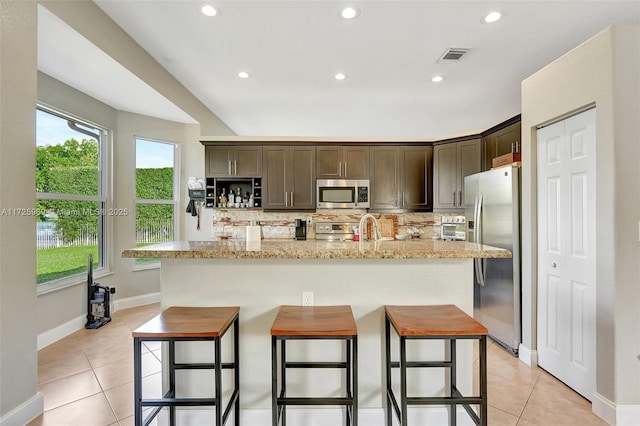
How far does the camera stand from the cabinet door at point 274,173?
4.51 m

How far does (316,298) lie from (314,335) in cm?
42

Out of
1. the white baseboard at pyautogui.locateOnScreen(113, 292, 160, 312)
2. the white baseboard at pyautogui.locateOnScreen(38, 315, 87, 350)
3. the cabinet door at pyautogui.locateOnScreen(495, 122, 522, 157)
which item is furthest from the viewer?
the white baseboard at pyautogui.locateOnScreen(113, 292, 160, 312)

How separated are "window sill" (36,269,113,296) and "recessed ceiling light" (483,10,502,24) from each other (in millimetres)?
4676

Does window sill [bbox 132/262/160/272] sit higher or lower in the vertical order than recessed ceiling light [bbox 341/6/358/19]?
lower

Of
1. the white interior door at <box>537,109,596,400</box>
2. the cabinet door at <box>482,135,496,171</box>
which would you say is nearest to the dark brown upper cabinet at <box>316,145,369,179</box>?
the cabinet door at <box>482,135,496,171</box>

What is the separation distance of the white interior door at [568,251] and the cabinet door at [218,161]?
3685mm

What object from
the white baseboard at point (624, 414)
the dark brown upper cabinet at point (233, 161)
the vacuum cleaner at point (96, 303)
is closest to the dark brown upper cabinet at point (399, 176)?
the dark brown upper cabinet at point (233, 161)

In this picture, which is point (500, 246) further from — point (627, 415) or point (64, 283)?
point (64, 283)

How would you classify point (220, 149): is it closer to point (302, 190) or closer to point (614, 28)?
point (302, 190)

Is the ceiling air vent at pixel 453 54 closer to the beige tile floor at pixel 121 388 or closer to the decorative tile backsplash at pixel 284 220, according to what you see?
the decorative tile backsplash at pixel 284 220

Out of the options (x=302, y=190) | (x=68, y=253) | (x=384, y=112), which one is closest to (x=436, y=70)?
(x=384, y=112)

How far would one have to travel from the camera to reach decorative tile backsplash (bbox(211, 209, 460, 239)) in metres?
4.73

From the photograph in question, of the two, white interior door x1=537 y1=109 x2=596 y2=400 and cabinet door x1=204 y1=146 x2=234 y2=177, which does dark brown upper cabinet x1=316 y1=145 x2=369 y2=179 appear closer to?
cabinet door x1=204 y1=146 x2=234 y2=177

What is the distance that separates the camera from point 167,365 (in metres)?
1.81
